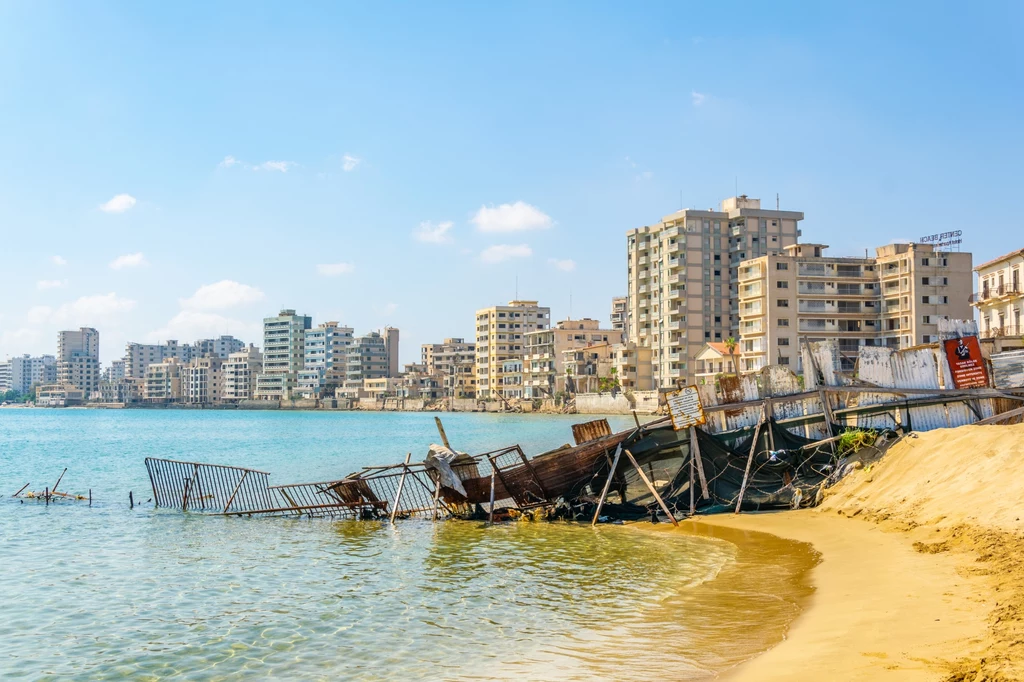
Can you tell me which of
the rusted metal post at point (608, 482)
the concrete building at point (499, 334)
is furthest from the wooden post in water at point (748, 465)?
the concrete building at point (499, 334)

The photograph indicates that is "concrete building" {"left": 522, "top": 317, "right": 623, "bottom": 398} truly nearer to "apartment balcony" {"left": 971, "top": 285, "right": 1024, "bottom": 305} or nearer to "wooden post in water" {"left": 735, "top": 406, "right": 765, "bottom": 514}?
"apartment balcony" {"left": 971, "top": 285, "right": 1024, "bottom": 305}

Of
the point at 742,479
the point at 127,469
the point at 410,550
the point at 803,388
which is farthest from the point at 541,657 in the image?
the point at 127,469

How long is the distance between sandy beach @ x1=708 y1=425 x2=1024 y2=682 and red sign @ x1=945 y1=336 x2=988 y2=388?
3.82 meters

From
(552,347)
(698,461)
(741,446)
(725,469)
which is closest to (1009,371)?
(741,446)

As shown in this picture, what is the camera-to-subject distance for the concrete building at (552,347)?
532ft

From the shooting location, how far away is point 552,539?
2248 centimetres

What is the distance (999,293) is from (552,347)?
10183 centimetres

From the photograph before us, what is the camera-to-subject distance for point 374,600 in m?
16.5

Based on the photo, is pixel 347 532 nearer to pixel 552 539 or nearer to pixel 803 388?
pixel 552 539

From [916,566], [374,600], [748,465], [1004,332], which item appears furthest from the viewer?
[1004,332]

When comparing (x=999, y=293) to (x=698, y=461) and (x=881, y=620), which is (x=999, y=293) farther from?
(x=881, y=620)

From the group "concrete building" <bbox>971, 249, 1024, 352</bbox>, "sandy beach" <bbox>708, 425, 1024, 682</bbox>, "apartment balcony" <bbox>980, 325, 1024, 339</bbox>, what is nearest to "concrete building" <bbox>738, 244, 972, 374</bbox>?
"concrete building" <bbox>971, 249, 1024, 352</bbox>

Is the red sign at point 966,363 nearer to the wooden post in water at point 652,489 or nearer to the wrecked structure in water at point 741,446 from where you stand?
the wrecked structure in water at point 741,446

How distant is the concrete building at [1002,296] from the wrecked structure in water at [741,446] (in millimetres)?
42200
